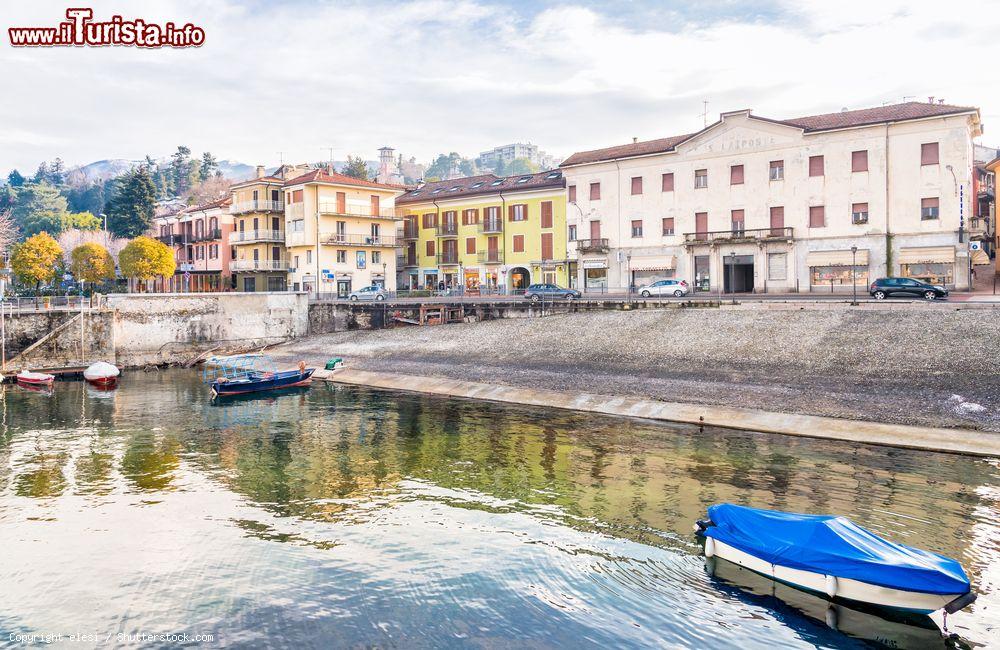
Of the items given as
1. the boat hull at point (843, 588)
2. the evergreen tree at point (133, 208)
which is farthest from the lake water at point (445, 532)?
the evergreen tree at point (133, 208)

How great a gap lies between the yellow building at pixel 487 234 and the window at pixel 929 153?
103ft

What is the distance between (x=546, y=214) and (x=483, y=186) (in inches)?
424

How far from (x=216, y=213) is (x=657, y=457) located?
73195 mm

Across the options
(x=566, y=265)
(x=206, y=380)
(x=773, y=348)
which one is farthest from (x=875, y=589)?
(x=566, y=265)

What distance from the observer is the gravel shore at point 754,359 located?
98.4 ft

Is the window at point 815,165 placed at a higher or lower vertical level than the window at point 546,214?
higher

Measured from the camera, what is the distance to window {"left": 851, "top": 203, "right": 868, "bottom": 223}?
180 feet

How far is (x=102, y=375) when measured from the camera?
45.0 meters

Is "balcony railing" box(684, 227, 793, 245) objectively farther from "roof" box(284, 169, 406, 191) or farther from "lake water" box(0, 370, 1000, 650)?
"roof" box(284, 169, 406, 191)

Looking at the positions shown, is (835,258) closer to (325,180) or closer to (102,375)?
(325,180)

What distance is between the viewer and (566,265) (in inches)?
2790

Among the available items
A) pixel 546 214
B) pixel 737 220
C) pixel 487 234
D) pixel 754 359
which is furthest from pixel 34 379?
pixel 737 220

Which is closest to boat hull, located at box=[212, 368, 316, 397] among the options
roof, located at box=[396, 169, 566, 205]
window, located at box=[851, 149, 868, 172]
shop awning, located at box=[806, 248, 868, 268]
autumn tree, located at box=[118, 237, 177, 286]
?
autumn tree, located at box=[118, 237, 177, 286]

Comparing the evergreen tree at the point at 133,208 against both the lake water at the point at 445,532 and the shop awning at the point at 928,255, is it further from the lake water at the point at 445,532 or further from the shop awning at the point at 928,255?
the shop awning at the point at 928,255
